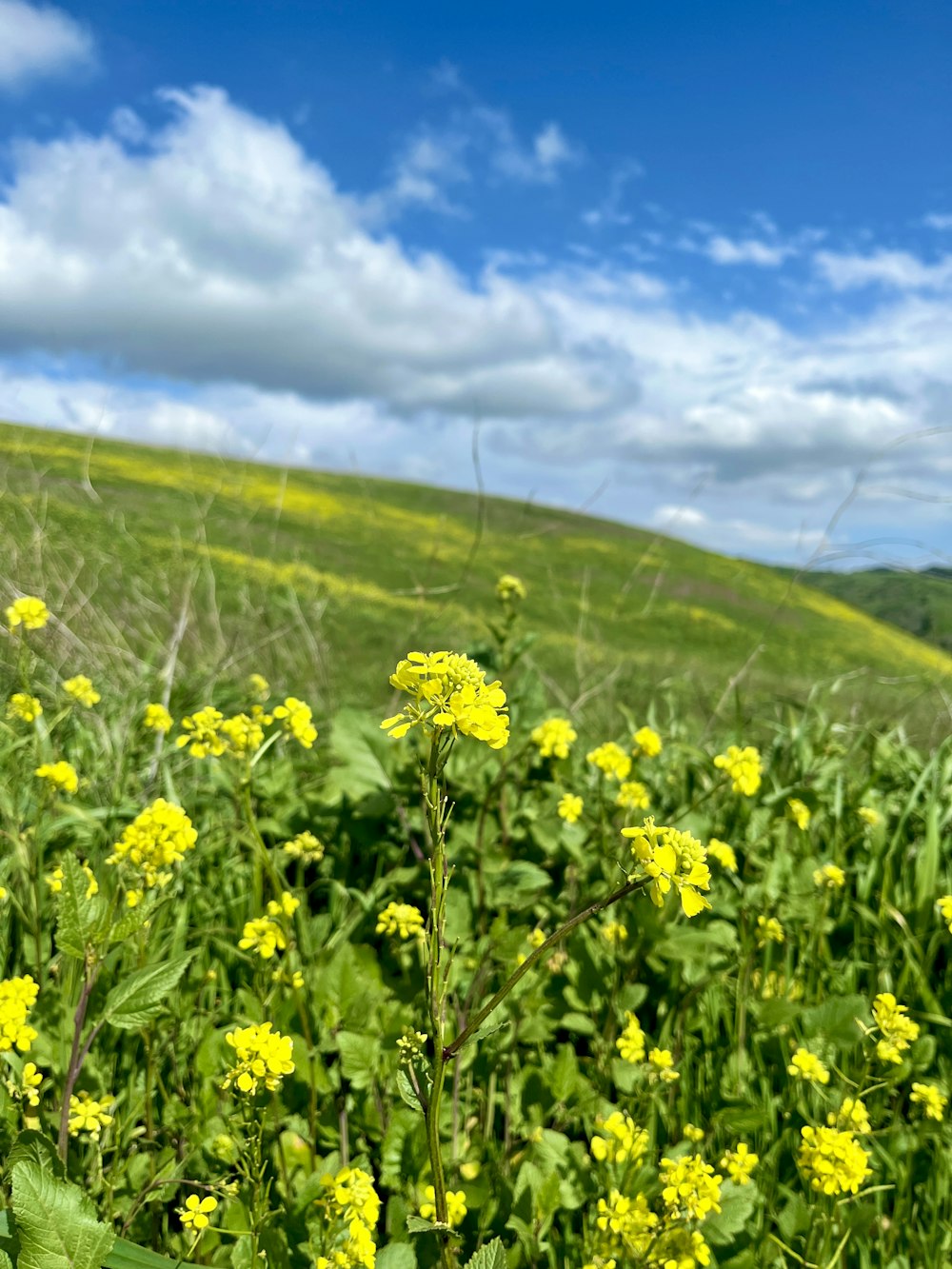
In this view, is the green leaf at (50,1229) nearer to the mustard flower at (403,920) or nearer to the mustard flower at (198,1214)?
the mustard flower at (198,1214)

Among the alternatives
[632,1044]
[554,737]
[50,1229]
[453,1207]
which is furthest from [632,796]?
[50,1229]

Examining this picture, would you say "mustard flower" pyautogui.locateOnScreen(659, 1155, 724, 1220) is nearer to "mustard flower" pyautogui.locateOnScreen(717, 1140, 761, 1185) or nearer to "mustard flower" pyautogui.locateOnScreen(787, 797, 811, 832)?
"mustard flower" pyautogui.locateOnScreen(717, 1140, 761, 1185)

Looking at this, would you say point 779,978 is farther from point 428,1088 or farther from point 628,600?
point 628,600

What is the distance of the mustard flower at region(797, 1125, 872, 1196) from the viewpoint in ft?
4.98

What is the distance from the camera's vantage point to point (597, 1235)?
1.64m

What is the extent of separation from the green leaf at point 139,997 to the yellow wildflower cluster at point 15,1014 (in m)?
0.13

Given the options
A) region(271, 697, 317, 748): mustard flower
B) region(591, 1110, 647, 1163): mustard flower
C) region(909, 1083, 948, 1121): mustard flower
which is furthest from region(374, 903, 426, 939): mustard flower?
region(909, 1083, 948, 1121): mustard flower

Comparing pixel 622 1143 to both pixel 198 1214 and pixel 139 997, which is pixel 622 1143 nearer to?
pixel 198 1214

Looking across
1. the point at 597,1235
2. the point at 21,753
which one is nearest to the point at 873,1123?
the point at 597,1235

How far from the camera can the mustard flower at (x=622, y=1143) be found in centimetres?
166

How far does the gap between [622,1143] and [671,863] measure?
1.13 m

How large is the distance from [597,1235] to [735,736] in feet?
5.84

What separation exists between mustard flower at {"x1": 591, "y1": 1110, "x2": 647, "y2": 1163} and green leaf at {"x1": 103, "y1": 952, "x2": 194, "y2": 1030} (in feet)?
2.92

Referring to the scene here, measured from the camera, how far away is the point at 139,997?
1483 mm
